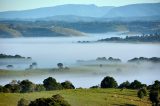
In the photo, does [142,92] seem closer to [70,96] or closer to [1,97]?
[70,96]

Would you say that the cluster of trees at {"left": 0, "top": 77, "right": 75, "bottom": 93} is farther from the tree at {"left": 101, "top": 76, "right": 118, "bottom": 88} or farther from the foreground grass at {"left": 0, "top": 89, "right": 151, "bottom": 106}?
the foreground grass at {"left": 0, "top": 89, "right": 151, "bottom": 106}

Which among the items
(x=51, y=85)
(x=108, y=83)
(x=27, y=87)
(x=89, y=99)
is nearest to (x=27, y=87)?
(x=27, y=87)

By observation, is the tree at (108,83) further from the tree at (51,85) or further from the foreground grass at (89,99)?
the foreground grass at (89,99)

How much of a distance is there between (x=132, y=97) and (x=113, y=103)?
7.42m

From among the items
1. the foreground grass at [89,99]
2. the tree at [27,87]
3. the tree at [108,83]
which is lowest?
the foreground grass at [89,99]

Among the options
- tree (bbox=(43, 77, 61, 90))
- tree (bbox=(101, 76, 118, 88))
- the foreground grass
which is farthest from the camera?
tree (bbox=(101, 76, 118, 88))

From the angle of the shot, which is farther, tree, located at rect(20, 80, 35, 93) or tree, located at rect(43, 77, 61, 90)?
tree, located at rect(43, 77, 61, 90)

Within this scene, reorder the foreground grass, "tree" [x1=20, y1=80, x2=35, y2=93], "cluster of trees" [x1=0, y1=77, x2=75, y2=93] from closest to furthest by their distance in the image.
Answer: the foreground grass
"cluster of trees" [x1=0, y1=77, x2=75, y2=93]
"tree" [x1=20, y1=80, x2=35, y2=93]

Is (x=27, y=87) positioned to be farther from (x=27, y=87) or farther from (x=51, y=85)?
(x=51, y=85)

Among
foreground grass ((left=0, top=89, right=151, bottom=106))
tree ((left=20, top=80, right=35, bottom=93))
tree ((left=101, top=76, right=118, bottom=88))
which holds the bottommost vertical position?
foreground grass ((left=0, top=89, right=151, bottom=106))

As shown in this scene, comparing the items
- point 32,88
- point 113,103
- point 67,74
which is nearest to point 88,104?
point 113,103

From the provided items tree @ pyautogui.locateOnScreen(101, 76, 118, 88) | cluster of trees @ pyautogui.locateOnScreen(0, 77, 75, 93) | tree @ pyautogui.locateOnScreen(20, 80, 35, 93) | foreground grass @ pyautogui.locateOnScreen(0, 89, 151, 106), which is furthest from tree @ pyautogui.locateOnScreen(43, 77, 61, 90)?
foreground grass @ pyautogui.locateOnScreen(0, 89, 151, 106)

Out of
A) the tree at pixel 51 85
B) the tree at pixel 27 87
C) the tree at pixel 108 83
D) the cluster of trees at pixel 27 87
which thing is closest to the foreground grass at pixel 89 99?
the cluster of trees at pixel 27 87

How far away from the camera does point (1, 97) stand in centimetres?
4306
